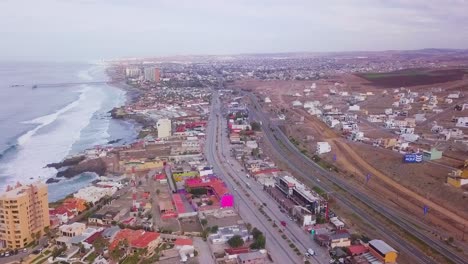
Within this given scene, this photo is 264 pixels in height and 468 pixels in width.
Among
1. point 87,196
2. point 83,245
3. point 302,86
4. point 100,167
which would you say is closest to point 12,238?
point 83,245

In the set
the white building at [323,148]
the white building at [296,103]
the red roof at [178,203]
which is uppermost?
the white building at [296,103]

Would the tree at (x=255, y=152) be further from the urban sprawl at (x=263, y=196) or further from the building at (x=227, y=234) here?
the building at (x=227, y=234)

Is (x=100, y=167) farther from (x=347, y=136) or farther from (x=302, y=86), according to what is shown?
(x=302, y=86)

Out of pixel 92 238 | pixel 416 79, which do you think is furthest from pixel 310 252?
pixel 416 79

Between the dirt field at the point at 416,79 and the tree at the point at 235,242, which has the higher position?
the dirt field at the point at 416,79

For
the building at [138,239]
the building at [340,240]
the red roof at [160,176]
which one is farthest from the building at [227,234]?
the red roof at [160,176]

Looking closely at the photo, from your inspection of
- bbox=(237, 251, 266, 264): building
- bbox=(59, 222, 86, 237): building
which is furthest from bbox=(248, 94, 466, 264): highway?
bbox=(59, 222, 86, 237): building
